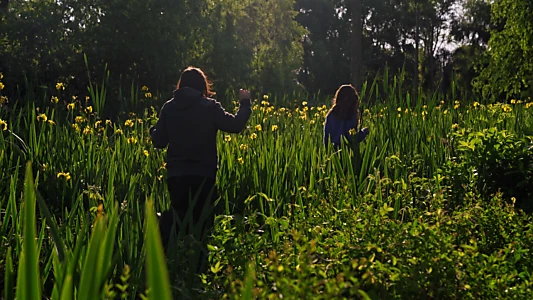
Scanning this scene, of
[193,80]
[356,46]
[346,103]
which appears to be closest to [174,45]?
[356,46]

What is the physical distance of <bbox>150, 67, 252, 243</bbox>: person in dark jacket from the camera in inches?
175

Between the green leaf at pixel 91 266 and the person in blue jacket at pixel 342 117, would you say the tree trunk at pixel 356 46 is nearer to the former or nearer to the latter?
the person in blue jacket at pixel 342 117

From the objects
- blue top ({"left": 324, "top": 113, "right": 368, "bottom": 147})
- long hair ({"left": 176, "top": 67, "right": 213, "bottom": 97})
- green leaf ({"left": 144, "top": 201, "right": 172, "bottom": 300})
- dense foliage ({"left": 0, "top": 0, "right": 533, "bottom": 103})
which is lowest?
blue top ({"left": 324, "top": 113, "right": 368, "bottom": 147})

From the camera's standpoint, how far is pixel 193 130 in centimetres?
452

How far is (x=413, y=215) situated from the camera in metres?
3.47

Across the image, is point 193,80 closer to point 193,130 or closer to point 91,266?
point 193,130

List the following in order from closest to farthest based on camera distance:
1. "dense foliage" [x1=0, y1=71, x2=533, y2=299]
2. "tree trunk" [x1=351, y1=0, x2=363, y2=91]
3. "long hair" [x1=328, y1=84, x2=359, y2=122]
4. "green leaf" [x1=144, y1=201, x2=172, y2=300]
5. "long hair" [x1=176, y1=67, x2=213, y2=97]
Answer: "green leaf" [x1=144, y1=201, x2=172, y2=300] → "dense foliage" [x1=0, y1=71, x2=533, y2=299] → "long hair" [x1=176, y1=67, x2=213, y2=97] → "long hair" [x1=328, y1=84, x2=359, y2=122] → "tree trunk" [x1=351, y1=0, x2=363, y2=91]

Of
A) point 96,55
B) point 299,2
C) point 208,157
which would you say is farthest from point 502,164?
point 299,2

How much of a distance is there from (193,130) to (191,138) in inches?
2.2

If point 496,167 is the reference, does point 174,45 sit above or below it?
above

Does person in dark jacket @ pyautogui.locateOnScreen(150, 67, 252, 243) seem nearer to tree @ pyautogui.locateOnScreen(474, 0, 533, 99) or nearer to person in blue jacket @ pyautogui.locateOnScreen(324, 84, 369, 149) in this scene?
person in blue jacket @ pyautogui.locateOnScreen(324, 84, 369, 149)

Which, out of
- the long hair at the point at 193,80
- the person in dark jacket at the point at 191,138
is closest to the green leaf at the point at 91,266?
the person in dark jacket at the point at 191,138

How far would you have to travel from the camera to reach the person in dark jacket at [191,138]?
14.6 ft

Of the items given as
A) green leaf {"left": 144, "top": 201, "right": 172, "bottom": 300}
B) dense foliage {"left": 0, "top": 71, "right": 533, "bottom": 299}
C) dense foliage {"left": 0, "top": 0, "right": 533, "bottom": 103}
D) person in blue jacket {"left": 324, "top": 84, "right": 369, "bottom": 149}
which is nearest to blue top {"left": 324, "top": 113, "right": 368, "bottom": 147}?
person in blue jacket {"left": 324, "top": 84, "right": 369, "bottom": 149}
